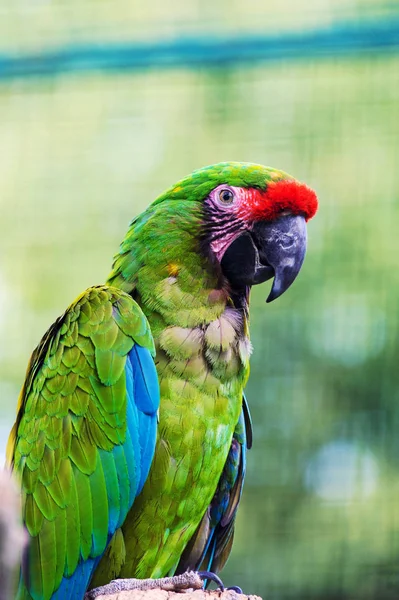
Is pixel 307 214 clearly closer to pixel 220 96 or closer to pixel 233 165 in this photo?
pixel 233 165

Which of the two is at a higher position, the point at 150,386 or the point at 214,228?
the point at 214,228

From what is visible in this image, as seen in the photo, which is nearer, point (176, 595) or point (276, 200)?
point (176, 595)

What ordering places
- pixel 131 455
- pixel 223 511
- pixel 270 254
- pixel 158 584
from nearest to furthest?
1. pixel 158 584
2. pixel 131 455
3. pixel 270 254
4. pixel 223 511

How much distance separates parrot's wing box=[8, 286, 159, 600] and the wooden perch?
0.64 ft

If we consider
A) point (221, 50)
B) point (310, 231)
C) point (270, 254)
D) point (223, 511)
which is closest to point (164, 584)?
point (223, 511)

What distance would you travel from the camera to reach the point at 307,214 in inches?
63.6

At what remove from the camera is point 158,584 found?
1.36 metres

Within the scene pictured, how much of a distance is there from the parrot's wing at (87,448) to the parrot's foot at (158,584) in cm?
3

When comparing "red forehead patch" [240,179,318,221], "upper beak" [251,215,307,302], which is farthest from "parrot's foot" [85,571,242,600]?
"red forehead patch" [240,179,318,221]

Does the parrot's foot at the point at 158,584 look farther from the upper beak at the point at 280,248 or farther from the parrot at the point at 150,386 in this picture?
the upper beak at the point at 280,248

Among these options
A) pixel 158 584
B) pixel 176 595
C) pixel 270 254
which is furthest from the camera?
pixel 270 254

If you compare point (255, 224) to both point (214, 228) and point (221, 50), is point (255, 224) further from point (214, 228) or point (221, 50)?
point (221, 50)

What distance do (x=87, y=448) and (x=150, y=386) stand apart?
15 centimetres

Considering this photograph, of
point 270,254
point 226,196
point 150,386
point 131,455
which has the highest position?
point 226,196
